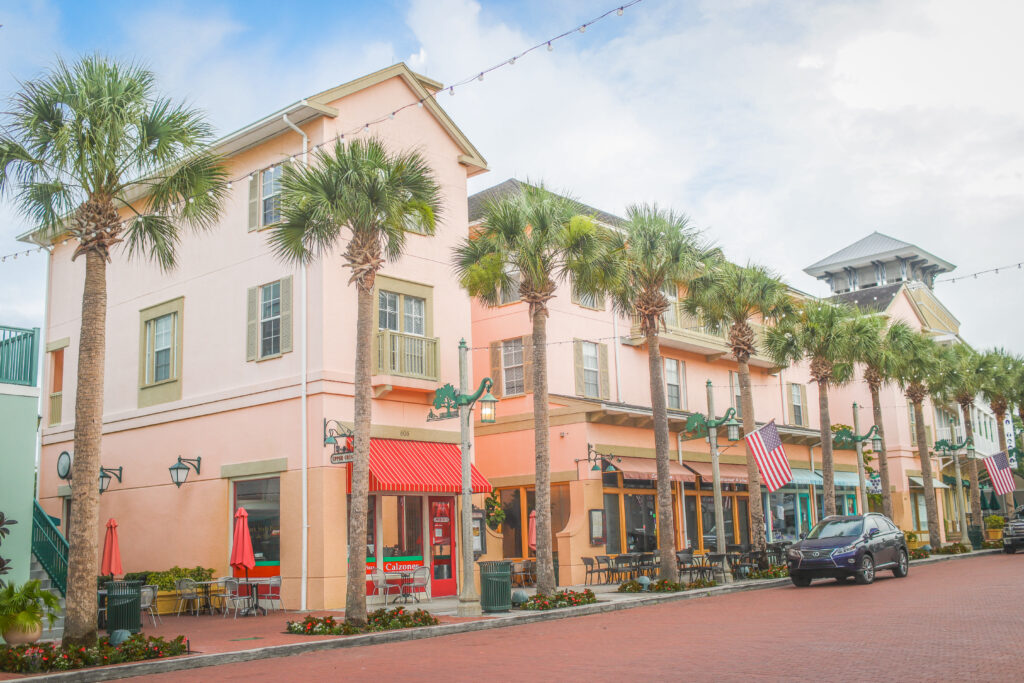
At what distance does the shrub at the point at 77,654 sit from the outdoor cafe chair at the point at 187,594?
295 inches

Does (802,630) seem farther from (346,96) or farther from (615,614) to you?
(346,96)

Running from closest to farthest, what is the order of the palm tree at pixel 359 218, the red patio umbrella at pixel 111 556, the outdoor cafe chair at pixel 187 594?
1. the palm tree at pixel 359 218
2. the red patio umbrella at pixel 111 556
3. the outdoor cafe chair at pixel 187 594

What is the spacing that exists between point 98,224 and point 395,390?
9.11 m

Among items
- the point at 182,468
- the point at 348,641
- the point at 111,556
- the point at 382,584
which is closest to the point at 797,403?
the point at 382,584

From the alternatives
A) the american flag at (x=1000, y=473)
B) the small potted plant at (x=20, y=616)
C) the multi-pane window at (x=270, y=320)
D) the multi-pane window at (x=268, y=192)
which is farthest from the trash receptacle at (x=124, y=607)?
the american flag at (x=1000, y=473)

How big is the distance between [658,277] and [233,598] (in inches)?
483

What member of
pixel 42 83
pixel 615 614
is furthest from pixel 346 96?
pixel 615 614

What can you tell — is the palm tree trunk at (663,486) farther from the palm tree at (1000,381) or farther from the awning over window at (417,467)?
the palm tree at (1000,381)

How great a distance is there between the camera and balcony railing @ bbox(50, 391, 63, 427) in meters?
28.2

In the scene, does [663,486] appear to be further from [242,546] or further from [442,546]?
[242,546]

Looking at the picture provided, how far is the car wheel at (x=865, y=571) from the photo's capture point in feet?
73.9

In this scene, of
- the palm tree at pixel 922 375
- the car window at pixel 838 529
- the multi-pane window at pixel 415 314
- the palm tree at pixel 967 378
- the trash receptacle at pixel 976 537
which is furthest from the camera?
the trash receptacle at pixel 976 537

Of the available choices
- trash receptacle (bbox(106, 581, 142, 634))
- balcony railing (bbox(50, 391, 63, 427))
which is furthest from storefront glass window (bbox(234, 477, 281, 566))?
balcony railing (bbox(50, 391, 63, 427))

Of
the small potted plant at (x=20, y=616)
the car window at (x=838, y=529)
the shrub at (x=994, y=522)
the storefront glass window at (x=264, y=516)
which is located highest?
the storefront glass window at (x=264, y=516)
